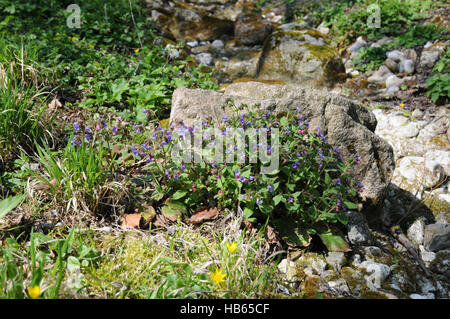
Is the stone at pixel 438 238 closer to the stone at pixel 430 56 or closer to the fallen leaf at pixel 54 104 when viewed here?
the stone at pixel 430 56

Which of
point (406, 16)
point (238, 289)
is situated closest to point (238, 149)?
point (238, 289)

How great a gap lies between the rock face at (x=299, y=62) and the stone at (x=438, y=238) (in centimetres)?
336

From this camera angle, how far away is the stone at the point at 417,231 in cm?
324

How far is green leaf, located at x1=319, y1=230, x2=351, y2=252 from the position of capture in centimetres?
270

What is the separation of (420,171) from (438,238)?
1.12 meters

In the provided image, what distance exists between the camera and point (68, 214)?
2.62 metres

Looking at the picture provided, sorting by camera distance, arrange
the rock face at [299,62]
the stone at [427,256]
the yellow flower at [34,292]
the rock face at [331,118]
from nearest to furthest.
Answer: the yellow flower at [34,292] < the stone at [427,256] < the rock face at [331,118] < the rock face at [299,62]

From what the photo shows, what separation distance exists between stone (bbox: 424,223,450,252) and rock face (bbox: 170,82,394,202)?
54cm

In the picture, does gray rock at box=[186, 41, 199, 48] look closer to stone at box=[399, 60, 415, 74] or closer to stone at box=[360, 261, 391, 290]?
stone at box=[399, 60, 415, 74]

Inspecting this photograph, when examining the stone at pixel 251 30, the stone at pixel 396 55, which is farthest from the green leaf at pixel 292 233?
the stone at pixel 251 30

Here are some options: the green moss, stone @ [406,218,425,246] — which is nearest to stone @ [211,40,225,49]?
the green moss

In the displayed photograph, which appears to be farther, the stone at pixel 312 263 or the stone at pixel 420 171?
the stone at pixel 420 171

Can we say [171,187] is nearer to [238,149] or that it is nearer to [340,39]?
[238,149]
